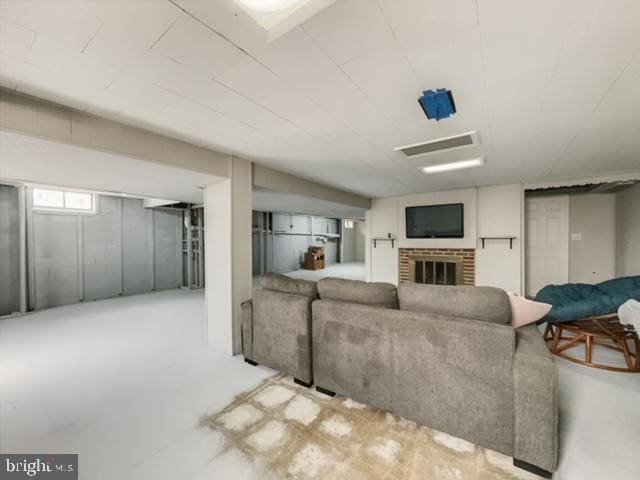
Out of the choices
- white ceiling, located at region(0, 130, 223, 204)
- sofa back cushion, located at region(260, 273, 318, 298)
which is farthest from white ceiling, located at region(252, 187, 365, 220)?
sofa back cushion, located at region(260, 273, 318, 298)

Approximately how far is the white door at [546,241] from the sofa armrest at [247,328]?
5.17 m

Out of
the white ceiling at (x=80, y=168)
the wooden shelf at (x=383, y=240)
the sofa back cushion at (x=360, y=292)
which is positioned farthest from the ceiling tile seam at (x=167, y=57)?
the wooden shelf at (x=383, y=240)

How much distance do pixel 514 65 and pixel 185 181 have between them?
3.15 metres

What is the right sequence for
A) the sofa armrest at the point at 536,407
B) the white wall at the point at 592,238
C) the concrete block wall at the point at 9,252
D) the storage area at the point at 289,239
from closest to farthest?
1. the sofa armrest at the point at 536,407
2. the concrete block wall at the point at 9,252
3. the white wall at the point at 592,238
4. the storage area at the point at 289,239

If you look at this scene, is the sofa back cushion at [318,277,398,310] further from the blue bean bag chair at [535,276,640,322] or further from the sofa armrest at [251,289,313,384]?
the blue bean bag chair at [535,276,640,322]

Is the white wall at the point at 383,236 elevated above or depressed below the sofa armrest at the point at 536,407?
above

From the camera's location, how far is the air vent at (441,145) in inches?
95.5

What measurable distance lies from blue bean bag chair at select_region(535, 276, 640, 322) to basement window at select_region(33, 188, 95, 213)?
7187 millimetres

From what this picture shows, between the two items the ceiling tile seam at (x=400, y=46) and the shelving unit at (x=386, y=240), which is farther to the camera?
the shelving unit at (x=386, y=240)

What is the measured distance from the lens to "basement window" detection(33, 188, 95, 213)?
14.6ft

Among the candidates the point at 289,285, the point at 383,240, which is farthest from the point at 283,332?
the point at 383,240

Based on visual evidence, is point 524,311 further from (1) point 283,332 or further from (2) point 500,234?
(2) point 500,234

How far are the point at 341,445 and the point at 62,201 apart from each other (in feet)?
20.3

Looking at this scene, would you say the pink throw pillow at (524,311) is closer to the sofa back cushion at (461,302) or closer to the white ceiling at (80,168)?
the sofa back cushion at (461,302)
